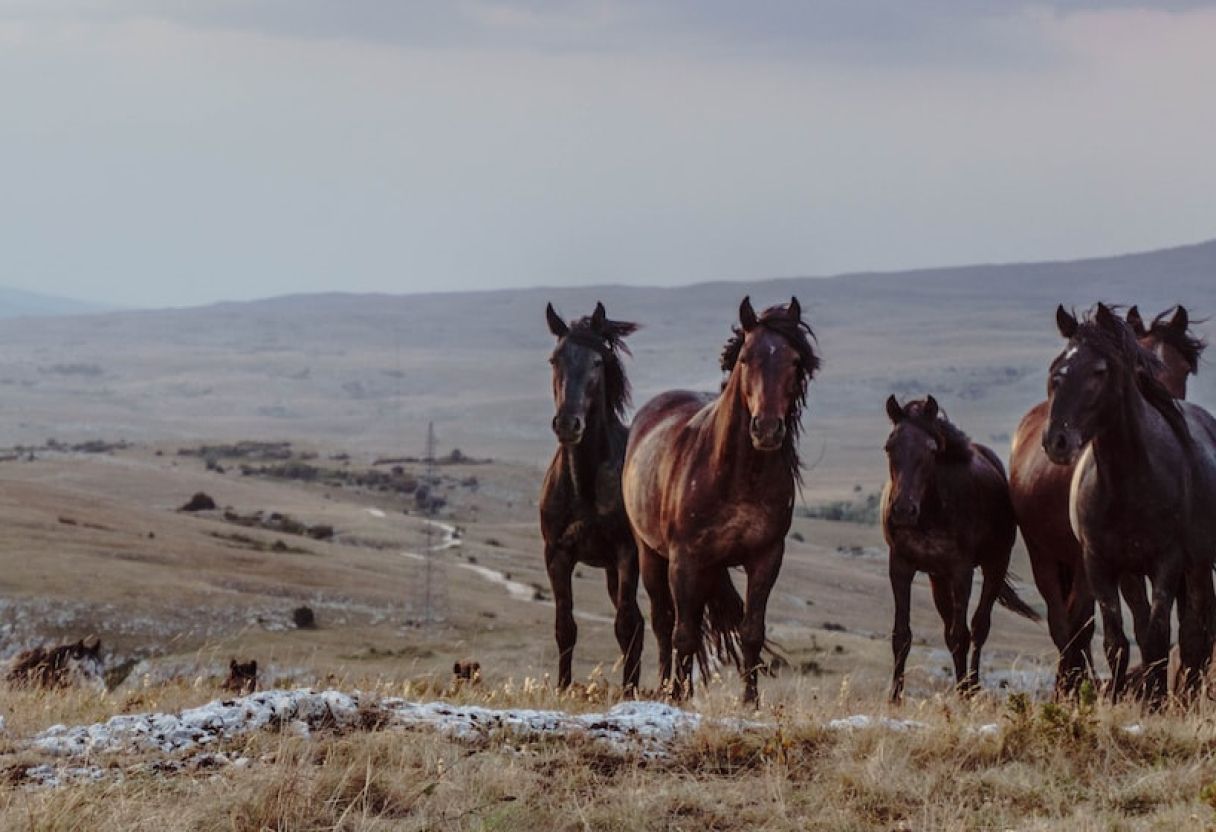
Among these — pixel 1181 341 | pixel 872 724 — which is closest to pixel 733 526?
pixel 872 724

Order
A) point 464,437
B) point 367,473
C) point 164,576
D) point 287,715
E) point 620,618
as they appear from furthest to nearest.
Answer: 1. point 464,437
2. point 367,473
3. point 164,576
4. point 620,618
5. point 287,715

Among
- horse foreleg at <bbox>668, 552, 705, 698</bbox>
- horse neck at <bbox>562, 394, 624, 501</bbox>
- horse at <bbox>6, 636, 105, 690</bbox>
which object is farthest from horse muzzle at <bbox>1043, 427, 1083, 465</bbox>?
horse at <bbox>6, 636, 105, 690</bbox>

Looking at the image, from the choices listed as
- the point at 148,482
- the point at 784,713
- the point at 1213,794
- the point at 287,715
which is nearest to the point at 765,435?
the point at 784,713

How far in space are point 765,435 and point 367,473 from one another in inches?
2904

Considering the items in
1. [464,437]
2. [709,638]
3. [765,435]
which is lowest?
[464,437]

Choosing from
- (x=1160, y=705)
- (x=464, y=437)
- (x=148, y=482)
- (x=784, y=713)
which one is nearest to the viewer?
(x=784, y=713)

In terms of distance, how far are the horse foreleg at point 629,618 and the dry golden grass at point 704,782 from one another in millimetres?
4162

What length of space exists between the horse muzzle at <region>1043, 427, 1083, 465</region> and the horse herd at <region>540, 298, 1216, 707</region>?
0.04ft

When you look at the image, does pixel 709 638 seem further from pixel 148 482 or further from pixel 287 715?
pixel 148 482

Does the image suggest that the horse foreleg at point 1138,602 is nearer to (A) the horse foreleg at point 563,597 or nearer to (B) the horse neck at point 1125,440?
(B) the horse neck at point 1125,440

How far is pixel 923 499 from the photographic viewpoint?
1283 cm

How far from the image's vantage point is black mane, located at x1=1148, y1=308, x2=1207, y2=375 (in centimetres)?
1352

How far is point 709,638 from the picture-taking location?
518 inches

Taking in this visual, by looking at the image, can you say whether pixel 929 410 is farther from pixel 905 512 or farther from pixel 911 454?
Result: pixel 905 512
